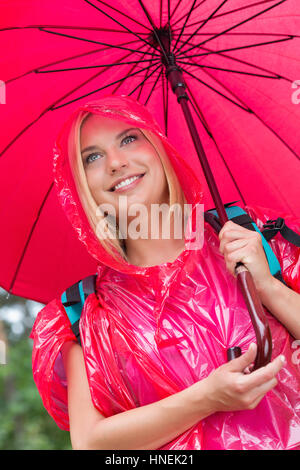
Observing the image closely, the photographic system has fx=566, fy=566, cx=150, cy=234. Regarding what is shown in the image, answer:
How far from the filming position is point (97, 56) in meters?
2.13

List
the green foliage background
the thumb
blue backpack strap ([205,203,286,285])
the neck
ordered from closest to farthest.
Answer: the thumb < blue backpack strap ([205,203,286,285]) < the neck < the green foliage background

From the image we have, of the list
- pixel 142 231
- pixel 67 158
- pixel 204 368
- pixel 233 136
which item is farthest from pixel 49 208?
pixel 204 368

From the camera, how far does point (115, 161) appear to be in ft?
6.51

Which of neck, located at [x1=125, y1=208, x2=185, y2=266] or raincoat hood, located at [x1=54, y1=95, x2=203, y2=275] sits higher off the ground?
raincoat hood, located at [x1=54, y1=95, x2=203, y2=275]

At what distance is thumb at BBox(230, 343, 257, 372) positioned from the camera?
1446mm

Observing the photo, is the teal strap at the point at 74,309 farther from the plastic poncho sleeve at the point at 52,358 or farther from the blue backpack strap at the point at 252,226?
the blue backpack strap at the point at 252,226

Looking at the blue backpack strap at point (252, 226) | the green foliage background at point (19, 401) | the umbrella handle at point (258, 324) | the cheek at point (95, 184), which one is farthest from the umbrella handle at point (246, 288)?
the green foliage background at point (19, 401)

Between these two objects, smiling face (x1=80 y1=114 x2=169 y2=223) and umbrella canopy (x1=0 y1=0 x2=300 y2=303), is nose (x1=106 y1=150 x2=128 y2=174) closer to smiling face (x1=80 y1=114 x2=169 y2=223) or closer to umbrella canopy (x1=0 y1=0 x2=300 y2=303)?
smiling face (x1=80 y1=114 x2=169 y2=223)

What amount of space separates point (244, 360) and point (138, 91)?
1.26m

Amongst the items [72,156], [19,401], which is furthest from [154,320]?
[19,401]

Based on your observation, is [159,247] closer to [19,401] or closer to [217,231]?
[217,231]

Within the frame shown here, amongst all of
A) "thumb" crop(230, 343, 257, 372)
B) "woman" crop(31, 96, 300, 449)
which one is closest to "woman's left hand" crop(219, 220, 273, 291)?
"woman" crop(31, 96, 300, 449)

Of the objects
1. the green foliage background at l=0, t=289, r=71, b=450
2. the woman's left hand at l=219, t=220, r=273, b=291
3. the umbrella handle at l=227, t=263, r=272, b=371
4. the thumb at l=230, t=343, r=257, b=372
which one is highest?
the woman's left hand at l=219, t=220, r=273, b=291

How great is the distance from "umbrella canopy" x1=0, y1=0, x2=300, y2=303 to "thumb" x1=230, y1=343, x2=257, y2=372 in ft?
3.46
